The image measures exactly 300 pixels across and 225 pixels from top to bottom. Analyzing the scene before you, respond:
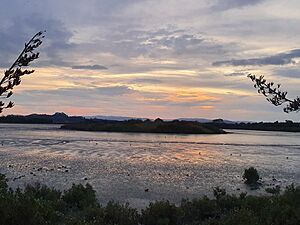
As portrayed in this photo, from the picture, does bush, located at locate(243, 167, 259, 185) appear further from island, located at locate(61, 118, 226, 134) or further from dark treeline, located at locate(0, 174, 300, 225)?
island, located at locate(61, 118, 226, 134)

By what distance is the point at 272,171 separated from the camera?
127 feet

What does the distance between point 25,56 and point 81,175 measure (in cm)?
2683

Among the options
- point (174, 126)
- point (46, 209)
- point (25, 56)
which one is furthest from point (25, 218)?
point (174, 126)

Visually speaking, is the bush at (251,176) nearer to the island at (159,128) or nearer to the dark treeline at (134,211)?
the dark treeline at (134,211)

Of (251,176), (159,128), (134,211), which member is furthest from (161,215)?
(159,128)

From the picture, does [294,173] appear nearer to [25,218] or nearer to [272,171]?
[272,171]

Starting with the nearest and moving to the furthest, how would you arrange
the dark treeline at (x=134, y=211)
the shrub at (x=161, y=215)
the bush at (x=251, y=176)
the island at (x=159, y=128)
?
the dark treeline at (x=134, y=211)
the shrub at (x=161, y=215)
the bush at (x=251, y=176)
the island at (x=159, y=128)

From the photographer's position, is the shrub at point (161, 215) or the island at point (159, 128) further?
the island at point (159, 128)

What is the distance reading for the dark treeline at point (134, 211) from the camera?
10414 mm

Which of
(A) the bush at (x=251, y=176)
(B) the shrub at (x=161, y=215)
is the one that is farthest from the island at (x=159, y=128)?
(B) the shrub at (x=161, y=215)

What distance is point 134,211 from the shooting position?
16.8 metres

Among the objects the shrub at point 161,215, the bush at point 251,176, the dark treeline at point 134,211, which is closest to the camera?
the dark treeline at point 134,211

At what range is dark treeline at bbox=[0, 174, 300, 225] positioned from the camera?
34.2 ft

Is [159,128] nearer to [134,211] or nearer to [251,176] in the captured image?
[251,176]
